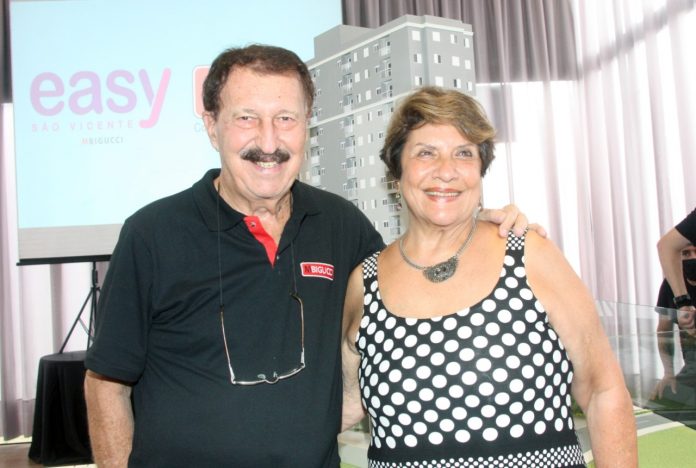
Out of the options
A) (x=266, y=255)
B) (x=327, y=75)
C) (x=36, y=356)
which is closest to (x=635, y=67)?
(x=327, y=75)

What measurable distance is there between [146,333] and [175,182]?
295 centimetres

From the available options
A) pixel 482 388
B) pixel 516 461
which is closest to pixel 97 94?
pixel 482 388

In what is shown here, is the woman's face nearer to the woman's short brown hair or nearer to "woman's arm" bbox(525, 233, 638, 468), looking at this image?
the woman's short brown hair

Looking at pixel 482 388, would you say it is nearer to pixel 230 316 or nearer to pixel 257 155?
pixel 230 316

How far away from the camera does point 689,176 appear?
431 centimetres

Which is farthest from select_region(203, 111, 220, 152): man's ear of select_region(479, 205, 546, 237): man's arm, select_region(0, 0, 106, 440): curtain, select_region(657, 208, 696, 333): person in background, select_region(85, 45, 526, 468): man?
select_region(0, 0, 106, 440): curtain

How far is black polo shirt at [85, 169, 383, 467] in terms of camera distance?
1.59 metres

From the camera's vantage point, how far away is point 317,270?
1.78 m

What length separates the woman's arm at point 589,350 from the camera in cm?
164

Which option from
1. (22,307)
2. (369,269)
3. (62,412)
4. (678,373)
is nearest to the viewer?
(369,269)

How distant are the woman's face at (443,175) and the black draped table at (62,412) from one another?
3162 millimetres

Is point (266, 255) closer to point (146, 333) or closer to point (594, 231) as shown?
point (146, 333)

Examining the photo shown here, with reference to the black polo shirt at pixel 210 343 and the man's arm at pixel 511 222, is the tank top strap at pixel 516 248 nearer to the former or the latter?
the man's arm at pixel 511 222

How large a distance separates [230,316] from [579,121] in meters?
4.89
